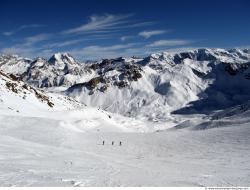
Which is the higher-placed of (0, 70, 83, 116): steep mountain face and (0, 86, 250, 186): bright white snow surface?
(0, 70, 83, 116): steep mountain face

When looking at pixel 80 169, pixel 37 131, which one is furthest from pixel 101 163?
pixel 37 131

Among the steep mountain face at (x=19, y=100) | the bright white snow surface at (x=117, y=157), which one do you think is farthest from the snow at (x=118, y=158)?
the steep mountain face at (x=19, y=100)

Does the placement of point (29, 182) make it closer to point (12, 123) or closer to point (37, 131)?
point (37, 131)

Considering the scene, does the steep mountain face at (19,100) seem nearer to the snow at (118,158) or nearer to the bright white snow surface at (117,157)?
the bright white snow surface at (117,157)

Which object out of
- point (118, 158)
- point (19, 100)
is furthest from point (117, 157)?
point (19, 100)

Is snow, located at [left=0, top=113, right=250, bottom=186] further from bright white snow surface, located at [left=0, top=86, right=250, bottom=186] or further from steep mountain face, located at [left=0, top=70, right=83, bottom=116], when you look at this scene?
steep mountain face, located at [left=0, top=70, right=83, bottom=116]

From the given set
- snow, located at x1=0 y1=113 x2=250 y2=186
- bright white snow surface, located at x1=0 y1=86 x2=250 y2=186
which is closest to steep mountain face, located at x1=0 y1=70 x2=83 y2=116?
bright white snow surface, located at x1=0 y1=86 x2=250 y2=186

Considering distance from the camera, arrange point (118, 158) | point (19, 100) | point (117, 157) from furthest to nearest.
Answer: point (19, 100)
point (117, 157)
point (118, 158)

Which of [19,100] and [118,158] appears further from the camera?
[19,100]

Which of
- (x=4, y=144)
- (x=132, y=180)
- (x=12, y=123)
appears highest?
(x=12, y=123)

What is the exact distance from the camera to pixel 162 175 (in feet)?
84.5

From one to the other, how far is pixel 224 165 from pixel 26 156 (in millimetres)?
17778

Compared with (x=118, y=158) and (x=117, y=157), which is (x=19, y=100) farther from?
(x=118, y=158)

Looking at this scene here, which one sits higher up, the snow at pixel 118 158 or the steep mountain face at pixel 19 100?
the steep mountain face at pixel 19 100
